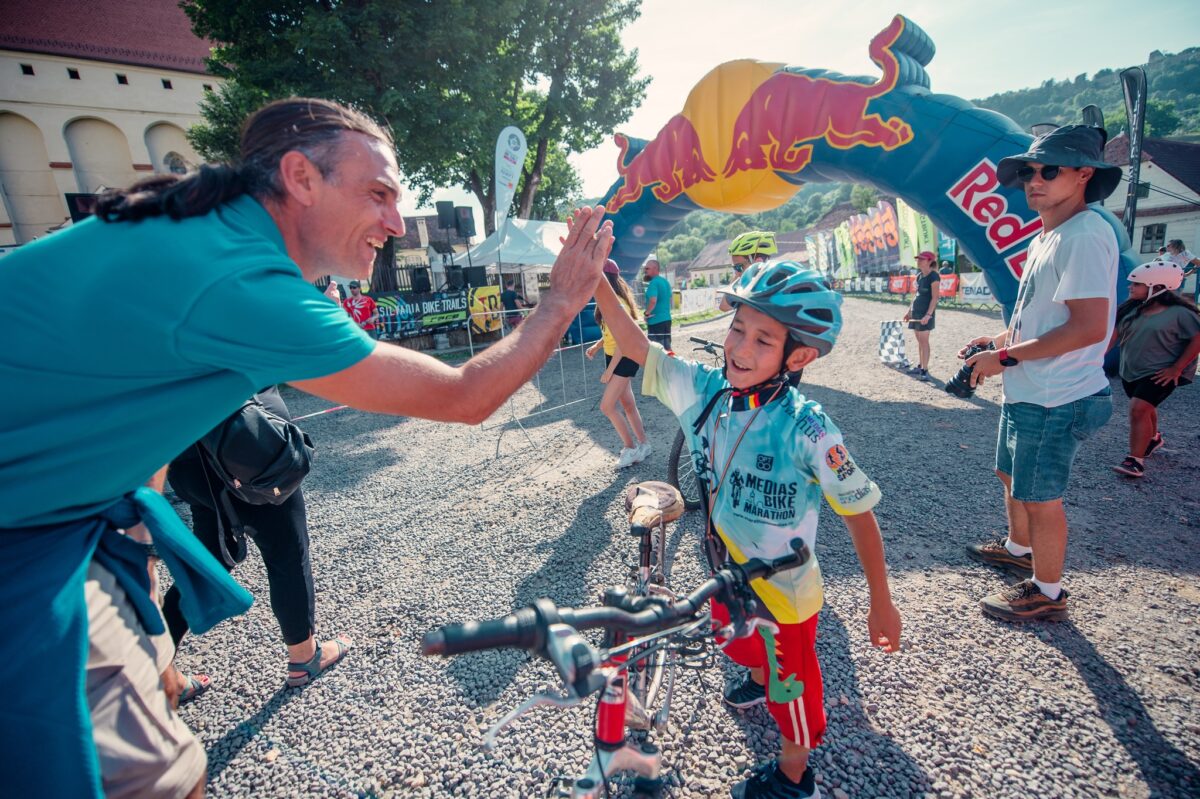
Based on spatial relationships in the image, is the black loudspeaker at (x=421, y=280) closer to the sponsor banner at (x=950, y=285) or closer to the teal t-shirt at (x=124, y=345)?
the teal t-shirt at (x=124, y=345)

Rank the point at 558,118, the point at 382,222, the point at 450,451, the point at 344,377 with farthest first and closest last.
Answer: the point at 558,118 < the point at 450,451 < the point at 382,222 < the point at 344,377

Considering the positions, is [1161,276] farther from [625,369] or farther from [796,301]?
[796,301]

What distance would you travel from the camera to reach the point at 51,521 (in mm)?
1074

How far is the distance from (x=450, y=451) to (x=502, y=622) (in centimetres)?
590

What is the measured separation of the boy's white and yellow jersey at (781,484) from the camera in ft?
5.73

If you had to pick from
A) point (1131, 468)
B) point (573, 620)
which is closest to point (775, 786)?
point (573, 620)

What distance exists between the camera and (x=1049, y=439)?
2.65 m

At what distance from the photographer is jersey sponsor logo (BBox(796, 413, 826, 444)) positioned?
5.86 ft

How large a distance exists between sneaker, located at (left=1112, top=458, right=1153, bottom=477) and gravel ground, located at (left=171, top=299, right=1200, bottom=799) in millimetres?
123

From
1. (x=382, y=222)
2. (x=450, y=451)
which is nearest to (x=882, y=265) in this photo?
(x=450, y=451)

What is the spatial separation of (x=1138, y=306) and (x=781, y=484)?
18.2 feet

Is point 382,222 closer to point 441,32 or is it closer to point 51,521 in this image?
point 51,521

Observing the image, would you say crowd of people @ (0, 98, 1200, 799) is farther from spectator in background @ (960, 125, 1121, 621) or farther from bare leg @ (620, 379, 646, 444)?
bare leg @ (620, 379, 646, 444)

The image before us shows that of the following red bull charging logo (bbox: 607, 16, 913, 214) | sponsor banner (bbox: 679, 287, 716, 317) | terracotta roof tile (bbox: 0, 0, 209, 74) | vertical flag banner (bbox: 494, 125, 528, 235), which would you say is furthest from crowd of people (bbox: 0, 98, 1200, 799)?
terracotta roof tile (bbox: 0, 0, 209, 74)
